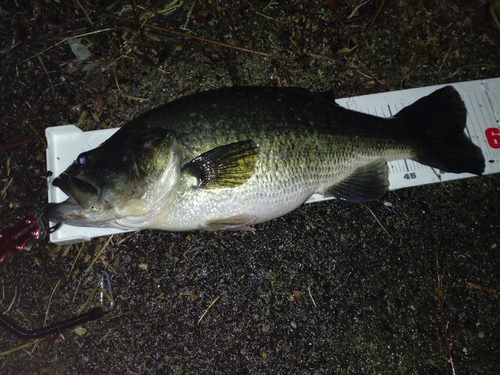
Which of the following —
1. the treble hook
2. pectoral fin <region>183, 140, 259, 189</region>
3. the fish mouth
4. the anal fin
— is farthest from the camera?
the treble hook

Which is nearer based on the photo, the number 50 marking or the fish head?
the fish head

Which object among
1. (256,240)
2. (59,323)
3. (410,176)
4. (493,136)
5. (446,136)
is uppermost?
(446,136)

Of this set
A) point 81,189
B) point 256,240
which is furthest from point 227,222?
point 81,189

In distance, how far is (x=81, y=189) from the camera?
1.94 m

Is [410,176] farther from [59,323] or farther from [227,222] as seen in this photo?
[59,323]

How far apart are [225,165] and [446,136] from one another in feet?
5.48

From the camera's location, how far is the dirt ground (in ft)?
8.28

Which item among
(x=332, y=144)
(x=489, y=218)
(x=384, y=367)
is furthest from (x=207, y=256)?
(x=489, y=218)

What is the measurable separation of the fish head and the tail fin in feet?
5.87

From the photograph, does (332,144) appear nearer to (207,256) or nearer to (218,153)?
(218,153)

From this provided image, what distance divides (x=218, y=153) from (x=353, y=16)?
187 cm

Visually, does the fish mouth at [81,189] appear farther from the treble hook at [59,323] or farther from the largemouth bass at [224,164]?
the treble hook at [59,323]

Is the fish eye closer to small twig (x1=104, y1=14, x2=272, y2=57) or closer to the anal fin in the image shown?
the anal fin

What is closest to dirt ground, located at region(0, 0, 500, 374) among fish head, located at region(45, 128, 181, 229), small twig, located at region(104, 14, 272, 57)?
small twig, located at region(104, 14, 272, 57)
